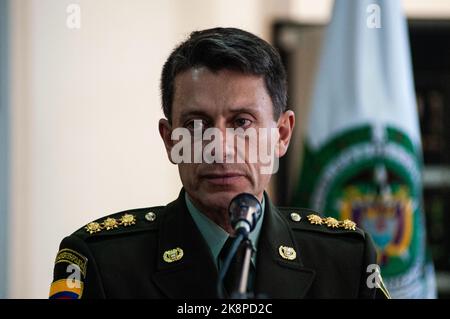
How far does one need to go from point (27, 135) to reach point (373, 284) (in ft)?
6.31

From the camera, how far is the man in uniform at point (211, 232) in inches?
60.0

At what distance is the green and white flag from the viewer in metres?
3.35

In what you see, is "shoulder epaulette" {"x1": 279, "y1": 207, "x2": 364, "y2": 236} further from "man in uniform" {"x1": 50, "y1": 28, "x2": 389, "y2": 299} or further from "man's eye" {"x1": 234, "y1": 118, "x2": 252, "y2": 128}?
"man's eye" {"x1": 234, "y1": 118, "x2": 252, "y2": 128}

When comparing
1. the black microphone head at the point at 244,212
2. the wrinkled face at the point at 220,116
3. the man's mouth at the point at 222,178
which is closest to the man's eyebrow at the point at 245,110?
the wrinkled face at the point at 220,116

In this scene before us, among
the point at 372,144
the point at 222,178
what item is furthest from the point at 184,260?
the point at 372,144

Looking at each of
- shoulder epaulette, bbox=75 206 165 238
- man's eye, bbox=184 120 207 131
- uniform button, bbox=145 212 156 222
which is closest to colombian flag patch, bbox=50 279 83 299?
shoulder epaulette, bbox=75 206 165 238

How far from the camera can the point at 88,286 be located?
4.99 feet

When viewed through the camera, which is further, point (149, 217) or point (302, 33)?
point (302, 33)

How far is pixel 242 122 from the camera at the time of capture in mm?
1540

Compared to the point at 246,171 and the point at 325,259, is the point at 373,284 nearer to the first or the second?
the point at 325,259

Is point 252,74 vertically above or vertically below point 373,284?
above

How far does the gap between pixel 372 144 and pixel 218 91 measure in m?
1.96

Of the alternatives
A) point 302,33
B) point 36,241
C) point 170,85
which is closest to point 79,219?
point 36,241

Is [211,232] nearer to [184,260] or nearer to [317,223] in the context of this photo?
[184,260]
